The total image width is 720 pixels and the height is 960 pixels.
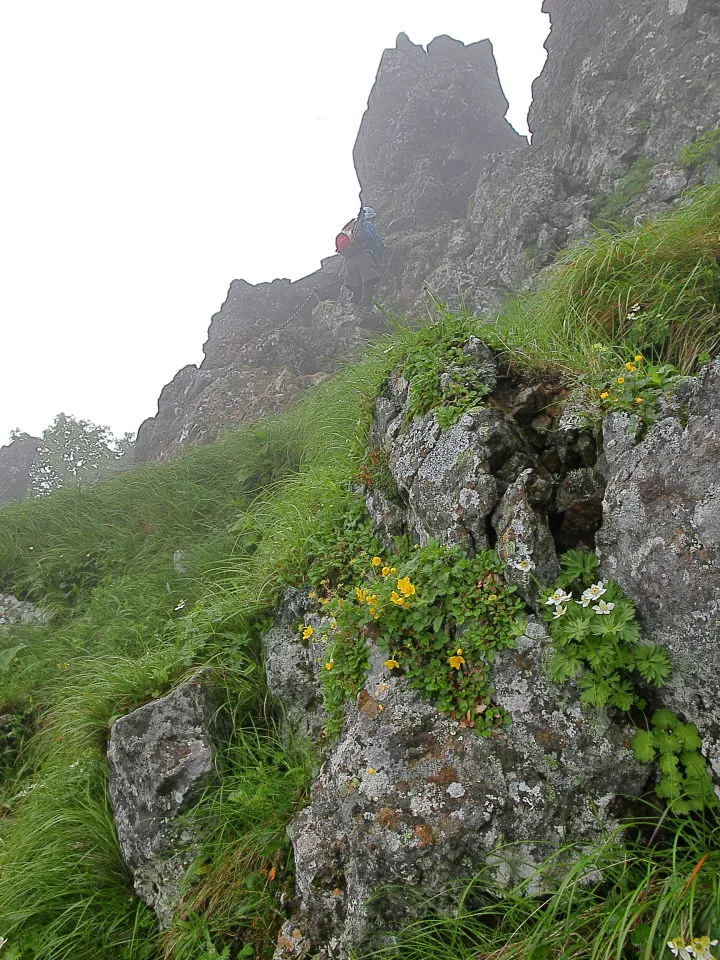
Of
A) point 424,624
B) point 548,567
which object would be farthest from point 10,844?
point 548,567

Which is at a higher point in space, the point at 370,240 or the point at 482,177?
the point at 370,240

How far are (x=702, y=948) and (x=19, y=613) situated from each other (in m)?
6.33

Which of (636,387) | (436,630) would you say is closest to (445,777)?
(436,630)

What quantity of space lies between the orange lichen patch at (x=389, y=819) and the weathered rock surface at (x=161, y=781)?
3.81 ft

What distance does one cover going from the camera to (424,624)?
7.72ft

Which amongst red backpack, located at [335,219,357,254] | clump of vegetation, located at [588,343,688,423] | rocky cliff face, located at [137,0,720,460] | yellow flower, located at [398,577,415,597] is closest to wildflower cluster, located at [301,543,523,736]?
yellow flower, located at [398,577,415,597]

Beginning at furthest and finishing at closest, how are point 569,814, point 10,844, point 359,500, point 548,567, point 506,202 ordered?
point 506,202 < point 359,500 < point 10,844 < point 548,567 < point 569,814

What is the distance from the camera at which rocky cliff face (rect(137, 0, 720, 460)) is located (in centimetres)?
959

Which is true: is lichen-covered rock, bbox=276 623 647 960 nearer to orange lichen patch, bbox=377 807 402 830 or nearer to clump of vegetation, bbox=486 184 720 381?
orange lichen patch, bbox=377 807 402 830

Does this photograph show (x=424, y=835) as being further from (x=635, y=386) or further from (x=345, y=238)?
(x=345, y=238)

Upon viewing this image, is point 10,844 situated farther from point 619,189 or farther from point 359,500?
point 619,189

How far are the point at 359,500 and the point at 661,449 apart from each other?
1779 mm

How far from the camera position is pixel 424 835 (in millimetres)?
2000

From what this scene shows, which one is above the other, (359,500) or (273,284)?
(273,284)
